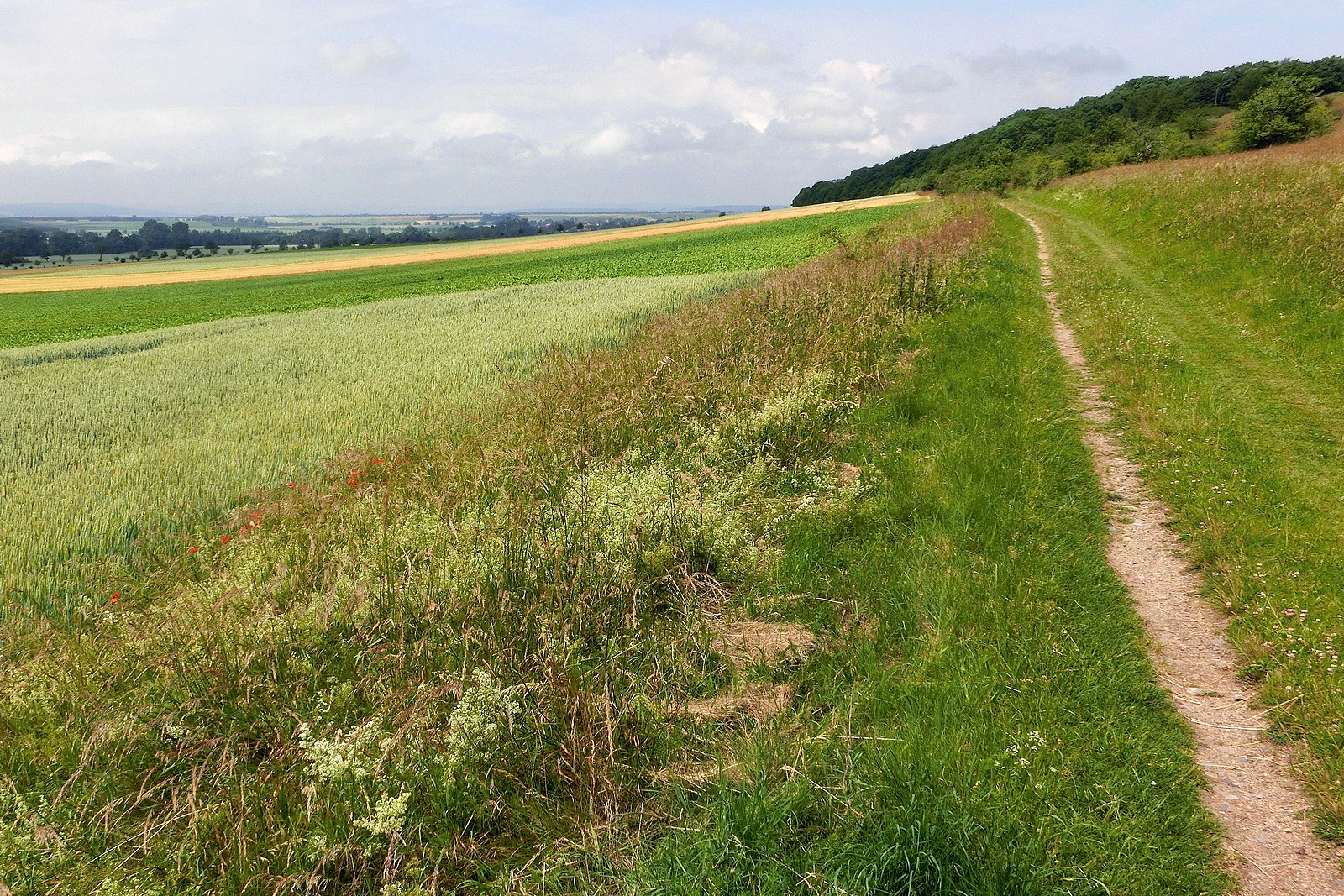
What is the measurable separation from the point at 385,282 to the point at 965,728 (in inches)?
1990

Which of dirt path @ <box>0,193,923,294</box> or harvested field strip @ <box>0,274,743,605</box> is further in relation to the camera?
dirt path @ <box>0,193,923,294</box>

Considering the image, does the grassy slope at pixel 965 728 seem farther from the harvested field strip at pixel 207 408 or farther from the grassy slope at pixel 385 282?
the grassy slope at pixel 385 282

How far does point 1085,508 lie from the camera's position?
5703mm

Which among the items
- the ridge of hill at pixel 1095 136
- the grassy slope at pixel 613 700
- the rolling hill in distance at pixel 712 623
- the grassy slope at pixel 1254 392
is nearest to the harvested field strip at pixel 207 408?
the rolling hill in distance at pixel 712 623

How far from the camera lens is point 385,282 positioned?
4741 centimetres

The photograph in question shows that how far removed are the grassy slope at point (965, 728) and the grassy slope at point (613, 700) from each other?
2 centimetres

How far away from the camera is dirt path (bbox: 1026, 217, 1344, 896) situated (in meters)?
2.69

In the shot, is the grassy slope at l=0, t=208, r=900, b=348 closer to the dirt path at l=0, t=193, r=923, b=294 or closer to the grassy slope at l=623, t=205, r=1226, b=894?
the dirt path at l=0, t=193, r=923, b=294

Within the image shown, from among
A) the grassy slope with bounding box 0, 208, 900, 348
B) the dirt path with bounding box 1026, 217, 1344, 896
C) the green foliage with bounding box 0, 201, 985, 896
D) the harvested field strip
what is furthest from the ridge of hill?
the green foliage with bounding box 0, 201, 985, 896

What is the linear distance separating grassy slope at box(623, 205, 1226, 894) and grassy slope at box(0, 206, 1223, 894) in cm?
2

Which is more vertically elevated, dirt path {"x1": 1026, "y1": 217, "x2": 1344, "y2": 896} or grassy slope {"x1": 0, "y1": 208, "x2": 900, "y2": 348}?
grassy slope {"x1": 0, "y1": 208, "x2": 900, "y2": 348}

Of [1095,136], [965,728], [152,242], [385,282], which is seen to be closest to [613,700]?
[965,728]

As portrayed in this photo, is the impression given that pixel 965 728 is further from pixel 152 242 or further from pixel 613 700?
pixel 152 242

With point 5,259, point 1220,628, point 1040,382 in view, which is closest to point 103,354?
point 1040,382
